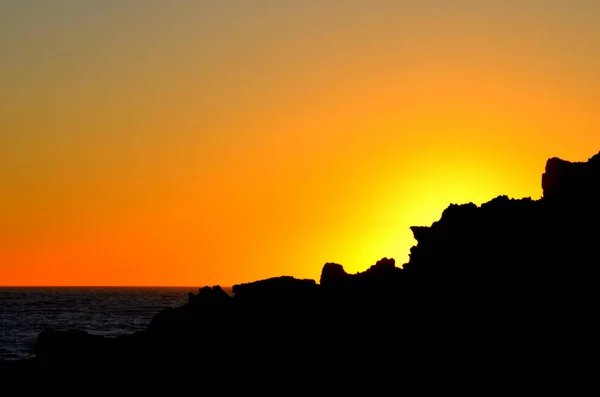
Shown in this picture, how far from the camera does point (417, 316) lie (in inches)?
1700

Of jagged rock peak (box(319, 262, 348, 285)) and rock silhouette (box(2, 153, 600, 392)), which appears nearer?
rock silhouette (box(2, 153, 600, 392))

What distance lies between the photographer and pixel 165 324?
160 ft

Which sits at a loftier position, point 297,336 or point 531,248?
point 531,248

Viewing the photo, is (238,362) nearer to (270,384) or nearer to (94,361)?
(270,384)

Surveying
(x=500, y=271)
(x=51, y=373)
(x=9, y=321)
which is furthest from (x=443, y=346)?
(x=9, y=321)

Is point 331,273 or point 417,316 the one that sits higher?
point 331,273

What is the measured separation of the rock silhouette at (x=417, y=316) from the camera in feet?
130

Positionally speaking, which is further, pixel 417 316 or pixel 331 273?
pixel 331 273

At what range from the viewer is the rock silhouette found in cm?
3956

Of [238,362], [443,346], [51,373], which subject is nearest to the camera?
[443,346]

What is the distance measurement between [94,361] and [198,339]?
6084 millimetres

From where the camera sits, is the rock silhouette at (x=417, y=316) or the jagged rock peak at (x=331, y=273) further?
the jagged rock peak at (x=331, y=273)

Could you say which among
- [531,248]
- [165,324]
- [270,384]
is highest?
[531,248]

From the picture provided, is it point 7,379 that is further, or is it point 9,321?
point 9,321
